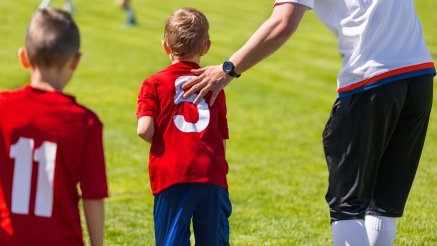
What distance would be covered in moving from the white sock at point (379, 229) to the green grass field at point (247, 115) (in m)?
1.46

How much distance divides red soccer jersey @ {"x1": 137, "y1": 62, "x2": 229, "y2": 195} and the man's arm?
7 cm

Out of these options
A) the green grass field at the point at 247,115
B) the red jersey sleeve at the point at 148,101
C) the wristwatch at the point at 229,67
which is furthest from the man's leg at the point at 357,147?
the green grass field at the point at 247,115

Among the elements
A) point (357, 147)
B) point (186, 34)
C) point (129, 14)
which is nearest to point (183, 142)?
point (186, 34)

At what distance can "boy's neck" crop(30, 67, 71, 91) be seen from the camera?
3.02 meters

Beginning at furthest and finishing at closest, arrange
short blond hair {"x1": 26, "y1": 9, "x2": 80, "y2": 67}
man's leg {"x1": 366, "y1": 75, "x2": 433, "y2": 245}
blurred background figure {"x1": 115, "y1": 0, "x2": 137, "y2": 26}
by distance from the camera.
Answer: blurred background figure {"x1": 115, "y1": 0, "x2": 137, "y2": 26}, man's leg {"x1": 366, "y1": 75, "x2": 433, "y2": 245}, short blond hair {"x1": 26, "y1": 9, "x2": 80, "y2": 67}

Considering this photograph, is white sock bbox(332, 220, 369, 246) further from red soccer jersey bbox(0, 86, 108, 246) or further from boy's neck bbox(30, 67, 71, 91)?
boy's neck bbox(30, 67, 71, 91)

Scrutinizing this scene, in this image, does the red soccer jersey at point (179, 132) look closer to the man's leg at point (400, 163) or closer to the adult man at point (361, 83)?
the adult man at point (361, 83)

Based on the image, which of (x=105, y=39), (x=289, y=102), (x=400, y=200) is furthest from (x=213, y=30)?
(x=400, y=200)

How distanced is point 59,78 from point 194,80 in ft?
3.39

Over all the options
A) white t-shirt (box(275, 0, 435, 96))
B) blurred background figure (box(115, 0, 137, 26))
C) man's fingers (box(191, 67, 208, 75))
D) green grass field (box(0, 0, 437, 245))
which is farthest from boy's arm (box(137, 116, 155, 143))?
blurred background figure (box(115, 0, 137, 26))

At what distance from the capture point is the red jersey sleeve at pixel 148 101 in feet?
13.0

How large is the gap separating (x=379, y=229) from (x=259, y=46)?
124cm

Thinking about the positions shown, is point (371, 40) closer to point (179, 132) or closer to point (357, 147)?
point (357, 147)

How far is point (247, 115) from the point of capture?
13625mm
